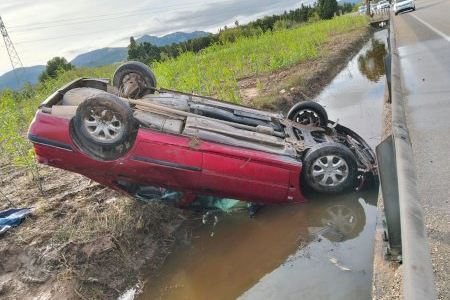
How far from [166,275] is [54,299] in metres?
1.21

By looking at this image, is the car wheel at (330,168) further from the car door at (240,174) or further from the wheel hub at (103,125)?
the wheel hub at (103,125)

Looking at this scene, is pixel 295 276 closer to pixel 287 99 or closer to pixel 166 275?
pixel 166 275

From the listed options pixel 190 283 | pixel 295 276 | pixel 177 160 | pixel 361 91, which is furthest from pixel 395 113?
pixel 361 91

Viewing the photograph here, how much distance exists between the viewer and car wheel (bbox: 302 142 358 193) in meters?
5.97

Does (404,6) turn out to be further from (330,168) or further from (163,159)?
(163,159)

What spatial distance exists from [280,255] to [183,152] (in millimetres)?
1612

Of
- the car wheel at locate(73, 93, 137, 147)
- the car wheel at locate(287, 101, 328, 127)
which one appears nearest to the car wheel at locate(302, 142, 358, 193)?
the car wheel at locate(287, 101, 328, 127)

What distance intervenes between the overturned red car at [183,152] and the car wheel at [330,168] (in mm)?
13

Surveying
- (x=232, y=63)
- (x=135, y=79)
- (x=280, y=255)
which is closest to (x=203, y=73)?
(x=232, y=63)

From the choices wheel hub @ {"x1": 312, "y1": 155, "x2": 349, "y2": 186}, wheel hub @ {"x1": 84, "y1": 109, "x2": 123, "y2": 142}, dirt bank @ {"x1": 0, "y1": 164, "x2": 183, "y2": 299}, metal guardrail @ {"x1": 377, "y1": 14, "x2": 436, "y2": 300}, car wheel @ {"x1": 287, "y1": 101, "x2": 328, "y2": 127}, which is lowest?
dirt bank @ {"x1": 0, "y1": 164, "x2": 183, "y2": 299}

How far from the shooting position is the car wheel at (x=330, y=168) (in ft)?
19.6

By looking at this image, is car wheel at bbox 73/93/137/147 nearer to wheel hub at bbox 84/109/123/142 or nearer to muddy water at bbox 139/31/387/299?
wheel hub at bbox 84/109/123/142

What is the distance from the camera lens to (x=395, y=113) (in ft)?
17.6

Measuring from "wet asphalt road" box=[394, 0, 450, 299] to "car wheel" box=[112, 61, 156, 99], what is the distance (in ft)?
13.4
